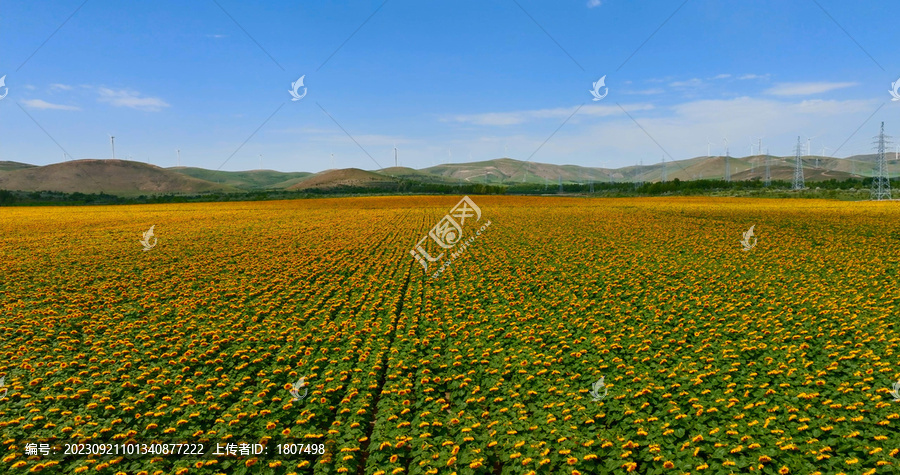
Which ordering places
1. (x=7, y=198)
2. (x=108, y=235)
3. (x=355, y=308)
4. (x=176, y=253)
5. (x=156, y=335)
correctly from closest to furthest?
(x=156, y=335) < (x=355, y=308) < (x=176, y=253) < (x=108, y=235) < (x=7, y=198)

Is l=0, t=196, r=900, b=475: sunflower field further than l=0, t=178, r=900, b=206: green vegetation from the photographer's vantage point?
No

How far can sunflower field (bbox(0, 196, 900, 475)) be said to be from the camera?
7.03 meters

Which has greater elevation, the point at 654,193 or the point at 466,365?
the point at 654,193

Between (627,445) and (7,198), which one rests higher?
(7,198)

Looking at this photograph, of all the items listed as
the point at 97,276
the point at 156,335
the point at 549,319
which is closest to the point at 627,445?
the point at 549,319

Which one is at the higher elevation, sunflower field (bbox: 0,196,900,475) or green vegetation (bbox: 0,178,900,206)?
green vegetation (bbox: 0,178,900,206)

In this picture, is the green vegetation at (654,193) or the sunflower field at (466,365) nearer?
the sunflower field at (466,365)

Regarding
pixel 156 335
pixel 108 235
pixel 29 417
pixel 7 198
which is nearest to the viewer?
pixel 29 417

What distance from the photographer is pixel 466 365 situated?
1041 cm

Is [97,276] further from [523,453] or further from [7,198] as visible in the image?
[7,198]

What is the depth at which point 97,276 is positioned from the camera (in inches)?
770

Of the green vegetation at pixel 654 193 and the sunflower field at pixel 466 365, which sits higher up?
the green vegetation at pixel 654 193

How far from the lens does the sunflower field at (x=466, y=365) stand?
7031 mm

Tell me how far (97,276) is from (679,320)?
2337cm
